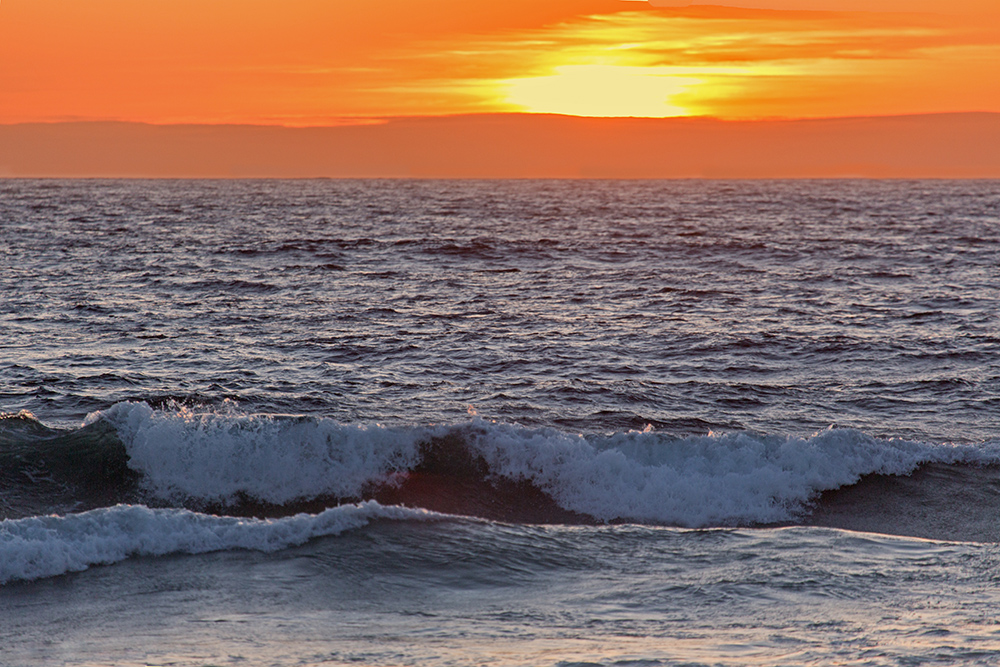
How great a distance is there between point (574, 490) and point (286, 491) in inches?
161

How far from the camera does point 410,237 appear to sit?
4650 cm

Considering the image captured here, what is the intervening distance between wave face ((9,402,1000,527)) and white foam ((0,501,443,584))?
7.79ft

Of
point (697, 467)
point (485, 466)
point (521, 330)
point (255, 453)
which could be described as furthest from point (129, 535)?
point (521, 330)

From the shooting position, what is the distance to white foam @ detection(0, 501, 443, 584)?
861cm

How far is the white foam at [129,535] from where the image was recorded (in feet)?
28.2

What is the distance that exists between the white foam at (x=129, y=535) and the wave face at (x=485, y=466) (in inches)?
93.4

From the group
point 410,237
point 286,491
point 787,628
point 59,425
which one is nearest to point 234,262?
point 410,237

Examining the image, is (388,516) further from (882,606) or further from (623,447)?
(882,606)

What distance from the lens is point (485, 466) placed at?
13.1 m

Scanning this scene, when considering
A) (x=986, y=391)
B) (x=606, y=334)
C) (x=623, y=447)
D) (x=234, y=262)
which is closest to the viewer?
(x=623, y=447)

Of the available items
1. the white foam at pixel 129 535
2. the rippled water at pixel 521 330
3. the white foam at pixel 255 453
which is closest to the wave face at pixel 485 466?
the white foam at pixel 255 453

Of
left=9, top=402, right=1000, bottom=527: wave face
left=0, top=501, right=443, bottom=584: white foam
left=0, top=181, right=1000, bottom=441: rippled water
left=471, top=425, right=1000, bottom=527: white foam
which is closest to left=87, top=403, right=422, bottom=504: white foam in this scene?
left=9, top=402, right=1000, bottom=527: wave face

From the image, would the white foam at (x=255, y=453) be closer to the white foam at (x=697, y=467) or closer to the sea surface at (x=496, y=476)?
the sea surface at (x=496, y=476)

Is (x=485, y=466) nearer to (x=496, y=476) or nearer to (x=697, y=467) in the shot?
(x=496, y=476)
